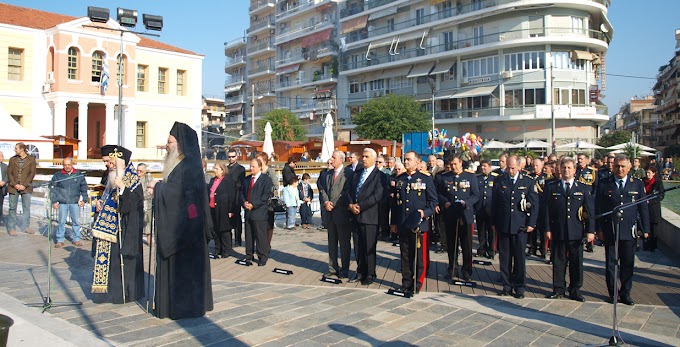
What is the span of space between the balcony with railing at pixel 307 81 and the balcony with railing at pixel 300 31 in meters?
5.28

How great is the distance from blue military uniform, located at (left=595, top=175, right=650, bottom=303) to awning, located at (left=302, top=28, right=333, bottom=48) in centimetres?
6064

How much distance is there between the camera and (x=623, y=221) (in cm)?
725

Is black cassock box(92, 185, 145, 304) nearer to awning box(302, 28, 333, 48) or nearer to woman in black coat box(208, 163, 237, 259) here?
woman in black coat box(208, 163, 237, 259)

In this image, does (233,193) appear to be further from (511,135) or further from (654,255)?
(511,135)

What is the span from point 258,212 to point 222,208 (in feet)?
3.58

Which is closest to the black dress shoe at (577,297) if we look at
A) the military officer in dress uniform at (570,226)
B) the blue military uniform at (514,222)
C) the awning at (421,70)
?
the military officer in dress uniform at (570,226)

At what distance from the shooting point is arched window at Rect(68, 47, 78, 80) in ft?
112

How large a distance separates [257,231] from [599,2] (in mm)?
47625

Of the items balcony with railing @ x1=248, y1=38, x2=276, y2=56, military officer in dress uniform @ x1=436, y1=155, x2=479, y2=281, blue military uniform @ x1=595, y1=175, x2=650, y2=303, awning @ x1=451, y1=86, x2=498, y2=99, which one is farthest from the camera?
balcony with railing @ x1=248, y1=38, x2=276, y2=56

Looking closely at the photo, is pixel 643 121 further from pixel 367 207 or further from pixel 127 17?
pixel 367 207

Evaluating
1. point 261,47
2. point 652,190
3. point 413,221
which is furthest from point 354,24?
point 413,221

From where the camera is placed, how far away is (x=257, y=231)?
9.83 meters

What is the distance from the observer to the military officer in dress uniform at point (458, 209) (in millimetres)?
8508

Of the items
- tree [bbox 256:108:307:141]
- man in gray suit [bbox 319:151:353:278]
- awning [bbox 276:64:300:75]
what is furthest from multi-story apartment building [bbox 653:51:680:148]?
man in gray suit [bbox 319:151:353:278]
